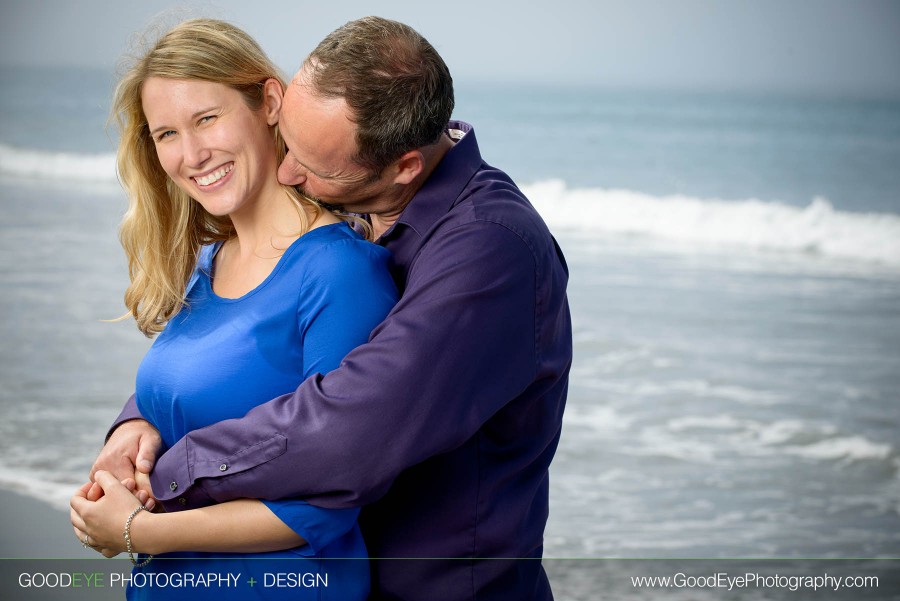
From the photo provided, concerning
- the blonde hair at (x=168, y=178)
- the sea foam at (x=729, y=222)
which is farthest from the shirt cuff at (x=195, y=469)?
the sea foam at (x=729, y=222)

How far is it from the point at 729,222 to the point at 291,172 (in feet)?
40.6

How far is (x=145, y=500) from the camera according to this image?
1690mm

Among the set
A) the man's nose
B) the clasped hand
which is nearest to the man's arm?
the clasped hand

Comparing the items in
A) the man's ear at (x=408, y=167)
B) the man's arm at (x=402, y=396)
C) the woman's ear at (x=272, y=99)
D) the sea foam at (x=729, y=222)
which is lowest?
the sea foam at (x=729, y=222)

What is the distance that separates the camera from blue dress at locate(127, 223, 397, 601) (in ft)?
5.21

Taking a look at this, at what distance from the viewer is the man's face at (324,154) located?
65.2 inches

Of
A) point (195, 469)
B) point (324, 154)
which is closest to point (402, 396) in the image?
point (195, 469)

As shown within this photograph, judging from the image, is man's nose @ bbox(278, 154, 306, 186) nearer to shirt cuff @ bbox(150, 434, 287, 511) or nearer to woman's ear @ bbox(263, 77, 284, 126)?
woman's ear @ bbox(263, 77, 284, 126)

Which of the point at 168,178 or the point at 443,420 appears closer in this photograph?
the point at 443,420

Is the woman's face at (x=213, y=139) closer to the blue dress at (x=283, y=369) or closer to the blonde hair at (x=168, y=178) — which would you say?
the blonde hair at (x=168, y=178)

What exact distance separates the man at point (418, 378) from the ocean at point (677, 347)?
2.77ft

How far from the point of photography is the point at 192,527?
1576 mm

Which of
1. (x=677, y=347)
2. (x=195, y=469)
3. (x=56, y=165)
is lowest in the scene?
(x=56, y=165)

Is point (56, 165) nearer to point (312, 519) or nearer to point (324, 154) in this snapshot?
point (324, 154)
